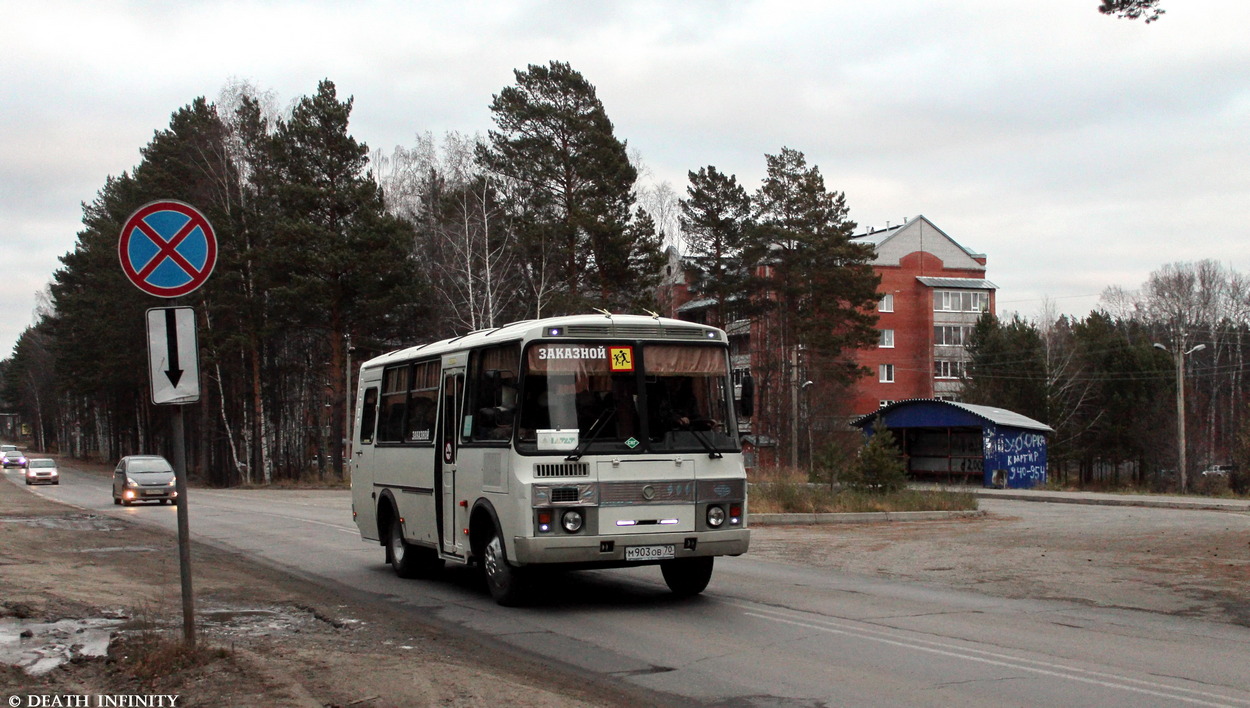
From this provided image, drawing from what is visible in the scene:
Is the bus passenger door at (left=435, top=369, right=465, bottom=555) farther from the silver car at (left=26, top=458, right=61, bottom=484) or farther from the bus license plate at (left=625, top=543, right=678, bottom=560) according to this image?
the silver car at (left=26, top=458, right=61, bottom=484)

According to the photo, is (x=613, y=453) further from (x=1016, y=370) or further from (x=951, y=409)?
(x=1016, y=370)

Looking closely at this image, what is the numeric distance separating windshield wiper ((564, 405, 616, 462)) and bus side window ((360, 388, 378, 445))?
17.9 feet

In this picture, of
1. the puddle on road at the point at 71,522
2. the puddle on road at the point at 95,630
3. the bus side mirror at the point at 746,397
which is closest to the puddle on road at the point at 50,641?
the puddle on road at the point at 95,630

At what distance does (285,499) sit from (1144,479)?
52766mm

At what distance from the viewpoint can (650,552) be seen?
11.2 m

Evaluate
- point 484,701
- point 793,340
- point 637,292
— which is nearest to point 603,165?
point 637,292

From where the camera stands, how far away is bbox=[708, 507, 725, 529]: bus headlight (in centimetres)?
1155

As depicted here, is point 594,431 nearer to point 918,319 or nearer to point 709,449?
point 709,449

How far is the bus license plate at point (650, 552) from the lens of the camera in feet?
36.6

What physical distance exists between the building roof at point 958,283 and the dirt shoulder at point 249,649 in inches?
2919

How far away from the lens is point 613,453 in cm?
1123

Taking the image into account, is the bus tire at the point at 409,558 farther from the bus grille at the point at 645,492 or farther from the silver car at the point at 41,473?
the silver car at the point at 41,473

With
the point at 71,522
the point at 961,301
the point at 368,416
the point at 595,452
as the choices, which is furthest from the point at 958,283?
the point at 595,452

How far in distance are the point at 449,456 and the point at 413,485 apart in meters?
1.47
